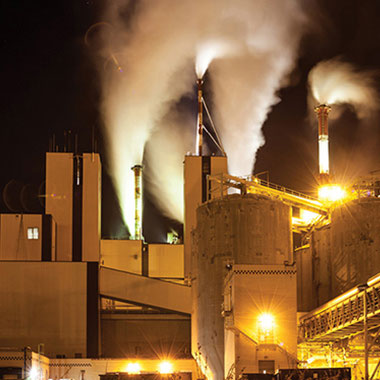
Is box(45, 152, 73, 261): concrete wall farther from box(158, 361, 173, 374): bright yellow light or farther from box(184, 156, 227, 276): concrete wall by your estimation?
box(158, 361, 173, 374): bright yellow light

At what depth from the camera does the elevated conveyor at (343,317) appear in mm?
39188

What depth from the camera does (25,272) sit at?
6050cm

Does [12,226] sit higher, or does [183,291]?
[12,226]

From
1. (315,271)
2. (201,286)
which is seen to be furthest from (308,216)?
(201,286)

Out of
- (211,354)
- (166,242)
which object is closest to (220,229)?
(211,354)

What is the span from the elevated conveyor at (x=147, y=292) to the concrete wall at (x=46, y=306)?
3.34 meters

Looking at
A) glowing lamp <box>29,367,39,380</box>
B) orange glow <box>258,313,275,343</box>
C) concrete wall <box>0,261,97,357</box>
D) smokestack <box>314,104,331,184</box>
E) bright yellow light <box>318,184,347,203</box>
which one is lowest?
glowing lamp <box>29,367,39,380</box>

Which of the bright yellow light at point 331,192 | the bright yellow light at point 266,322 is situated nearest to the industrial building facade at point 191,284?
the bright yellow light at point 266,322

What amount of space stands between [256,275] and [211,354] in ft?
39.9

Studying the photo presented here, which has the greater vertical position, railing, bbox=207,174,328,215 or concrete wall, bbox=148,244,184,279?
railing, bbox=207,174,328,215

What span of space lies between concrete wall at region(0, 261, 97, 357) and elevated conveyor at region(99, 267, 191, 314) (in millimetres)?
3344

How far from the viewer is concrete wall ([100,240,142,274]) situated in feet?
248

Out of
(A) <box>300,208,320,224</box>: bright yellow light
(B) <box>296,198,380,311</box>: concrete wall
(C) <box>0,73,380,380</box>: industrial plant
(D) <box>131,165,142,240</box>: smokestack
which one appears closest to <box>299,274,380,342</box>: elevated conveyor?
(C) <box>0,73,380,380</box>: industrial plant

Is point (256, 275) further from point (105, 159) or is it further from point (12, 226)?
point (105, 159)
